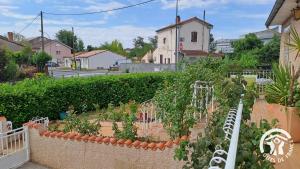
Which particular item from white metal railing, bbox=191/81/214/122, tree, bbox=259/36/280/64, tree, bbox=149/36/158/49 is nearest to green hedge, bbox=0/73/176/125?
white metal railing, bbox=191/81/214/122

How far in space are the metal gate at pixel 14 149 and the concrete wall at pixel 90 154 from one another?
0.14m

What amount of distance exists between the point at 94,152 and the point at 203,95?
8.43 ft

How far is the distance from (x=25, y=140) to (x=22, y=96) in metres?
2.79

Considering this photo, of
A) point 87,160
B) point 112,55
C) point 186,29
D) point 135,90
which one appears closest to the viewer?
point 87,160

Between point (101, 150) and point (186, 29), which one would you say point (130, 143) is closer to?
point (101, 150)

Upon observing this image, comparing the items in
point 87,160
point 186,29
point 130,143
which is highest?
point 186,29

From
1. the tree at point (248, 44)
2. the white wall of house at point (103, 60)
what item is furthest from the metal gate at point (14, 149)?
the white wall of house at point (103, 60)

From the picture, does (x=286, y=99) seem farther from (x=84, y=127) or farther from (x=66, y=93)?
(x=66, y=93)

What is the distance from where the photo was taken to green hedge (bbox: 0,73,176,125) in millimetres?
9328

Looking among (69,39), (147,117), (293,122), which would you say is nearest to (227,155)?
(293,122)

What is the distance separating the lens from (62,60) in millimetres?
67875

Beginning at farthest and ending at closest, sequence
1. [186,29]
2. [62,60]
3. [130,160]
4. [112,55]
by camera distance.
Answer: [62,60]
[112,55]
[186,29]
[130,160]

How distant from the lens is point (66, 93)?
11.7m

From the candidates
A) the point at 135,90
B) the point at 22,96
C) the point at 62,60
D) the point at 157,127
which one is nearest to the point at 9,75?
the point at 135,90
